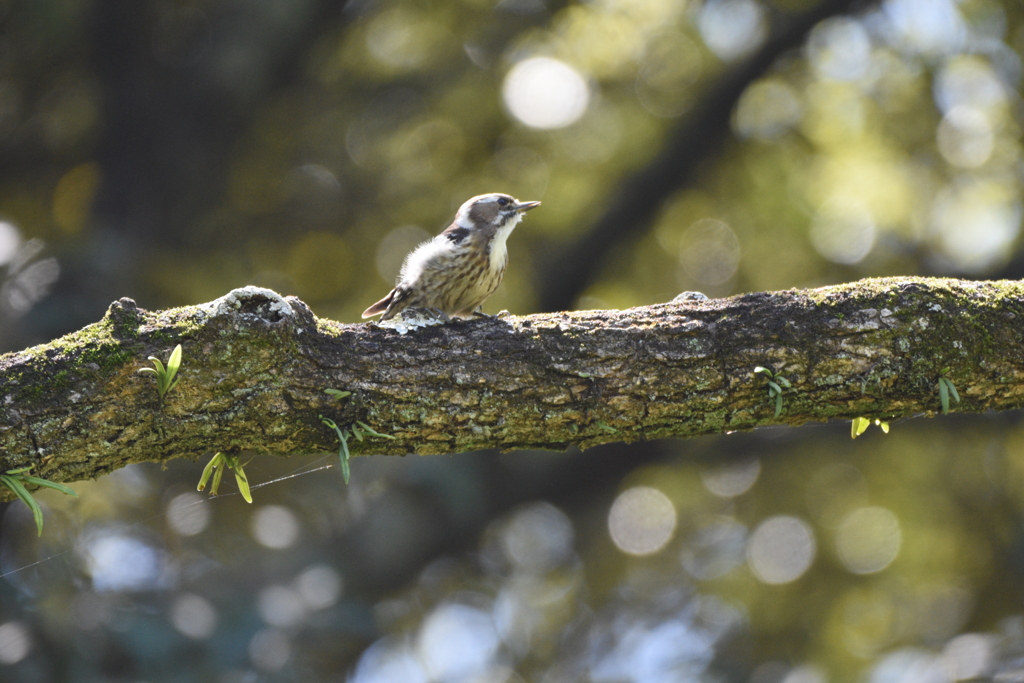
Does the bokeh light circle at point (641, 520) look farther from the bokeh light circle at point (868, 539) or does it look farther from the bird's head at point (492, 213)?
the bird's head at point (492, 213)

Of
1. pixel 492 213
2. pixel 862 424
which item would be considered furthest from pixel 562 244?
pixel 862 424

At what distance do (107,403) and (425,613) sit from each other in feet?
21.9

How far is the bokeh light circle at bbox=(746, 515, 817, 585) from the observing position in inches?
342

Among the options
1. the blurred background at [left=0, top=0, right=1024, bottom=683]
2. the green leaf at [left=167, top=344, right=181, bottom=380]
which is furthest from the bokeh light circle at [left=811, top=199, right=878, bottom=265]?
the green leaf at [left=167, top=344, right=181, bottom=380]

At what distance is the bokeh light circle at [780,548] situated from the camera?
869 cm

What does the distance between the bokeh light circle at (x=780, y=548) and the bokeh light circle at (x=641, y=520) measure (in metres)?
0.89

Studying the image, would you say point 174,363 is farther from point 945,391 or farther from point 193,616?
point 193,616

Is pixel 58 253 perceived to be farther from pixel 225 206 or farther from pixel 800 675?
pixel 800 675

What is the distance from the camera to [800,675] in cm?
795

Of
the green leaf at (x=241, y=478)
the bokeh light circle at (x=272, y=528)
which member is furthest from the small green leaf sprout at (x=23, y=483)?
the bokeh light circle at (x=272, y=528)

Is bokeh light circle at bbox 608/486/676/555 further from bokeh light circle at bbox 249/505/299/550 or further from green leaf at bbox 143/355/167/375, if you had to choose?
green leaf at bbox 143/355/167/375

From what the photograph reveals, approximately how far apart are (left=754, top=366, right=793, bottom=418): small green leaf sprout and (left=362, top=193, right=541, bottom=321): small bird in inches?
→ 95.5

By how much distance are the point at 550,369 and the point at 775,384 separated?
715 mm

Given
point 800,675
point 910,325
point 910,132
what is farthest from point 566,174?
point 910,325
